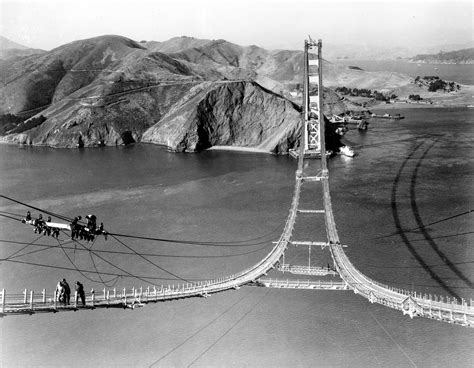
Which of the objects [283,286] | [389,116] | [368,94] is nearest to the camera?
[283,286]

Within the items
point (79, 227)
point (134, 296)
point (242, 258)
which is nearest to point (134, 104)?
point (242, 258)

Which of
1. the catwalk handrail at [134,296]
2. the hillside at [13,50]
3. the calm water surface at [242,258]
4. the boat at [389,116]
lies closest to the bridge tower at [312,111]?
the calm water surface at [242,258]

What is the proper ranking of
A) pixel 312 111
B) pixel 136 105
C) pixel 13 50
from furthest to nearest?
pixel 13 50 → pixel 136 105 → pixel 312 111

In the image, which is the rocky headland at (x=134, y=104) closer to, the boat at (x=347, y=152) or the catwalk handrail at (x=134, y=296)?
the boat at (x=347, y=152)

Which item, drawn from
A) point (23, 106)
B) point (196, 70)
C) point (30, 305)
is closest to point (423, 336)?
point (30, 305)

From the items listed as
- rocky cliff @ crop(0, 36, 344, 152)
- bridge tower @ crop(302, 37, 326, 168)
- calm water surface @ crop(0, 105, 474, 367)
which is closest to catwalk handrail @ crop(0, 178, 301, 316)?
calm water surface @ crop(0, 105, 474, 367)

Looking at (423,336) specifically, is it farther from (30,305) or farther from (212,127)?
(212,127)

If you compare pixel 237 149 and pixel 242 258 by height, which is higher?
pixel 237 149

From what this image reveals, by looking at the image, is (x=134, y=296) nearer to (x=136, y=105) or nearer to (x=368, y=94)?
(x=136, y=105)

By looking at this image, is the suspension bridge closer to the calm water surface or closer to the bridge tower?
the calm water surface
